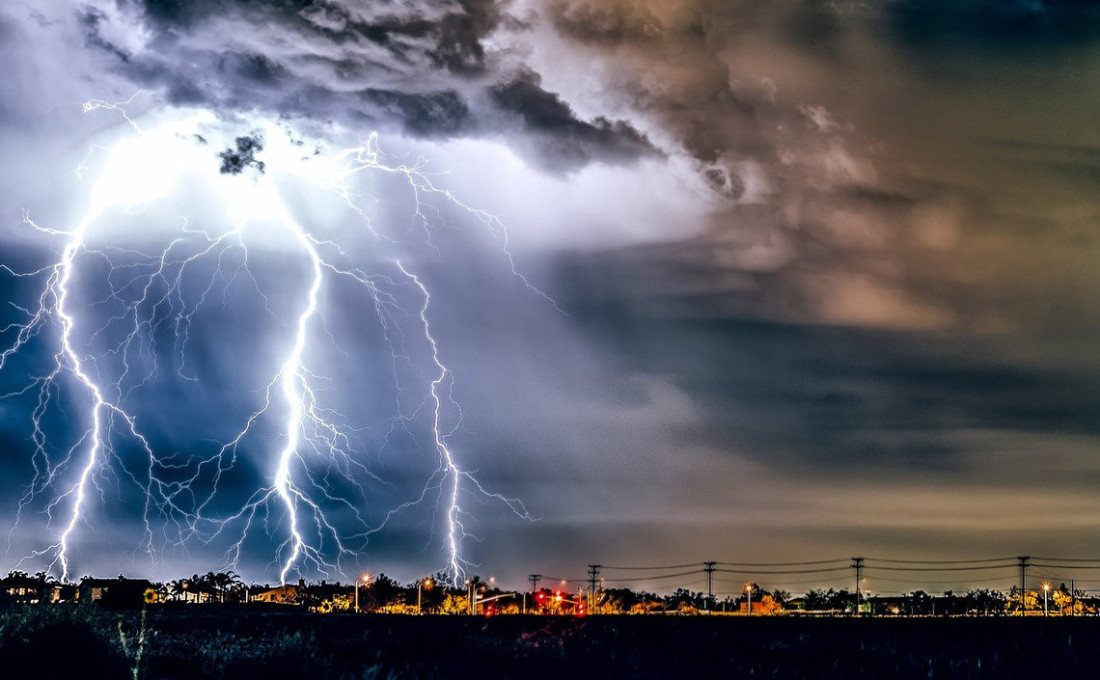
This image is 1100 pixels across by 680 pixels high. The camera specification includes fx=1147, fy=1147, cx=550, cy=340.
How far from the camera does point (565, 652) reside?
988cm

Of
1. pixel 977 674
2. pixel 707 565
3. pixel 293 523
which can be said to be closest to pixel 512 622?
pixel 977 674

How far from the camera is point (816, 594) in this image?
72188 millimetres

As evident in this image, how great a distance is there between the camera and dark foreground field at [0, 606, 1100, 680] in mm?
8367

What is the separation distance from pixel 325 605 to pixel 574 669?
4744 centimetres

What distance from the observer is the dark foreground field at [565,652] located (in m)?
8.37

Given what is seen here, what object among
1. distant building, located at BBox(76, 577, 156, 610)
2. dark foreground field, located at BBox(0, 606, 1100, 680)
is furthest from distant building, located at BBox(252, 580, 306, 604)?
dark foreground field, located at BBox(0, 606, 1100, 680)

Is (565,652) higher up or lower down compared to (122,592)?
lower down

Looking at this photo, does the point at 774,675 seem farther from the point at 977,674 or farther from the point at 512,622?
the point at 512,622

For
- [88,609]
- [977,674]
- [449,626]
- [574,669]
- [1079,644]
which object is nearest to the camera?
[977,674]

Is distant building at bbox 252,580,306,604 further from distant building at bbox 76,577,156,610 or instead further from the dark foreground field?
the dark foreground field

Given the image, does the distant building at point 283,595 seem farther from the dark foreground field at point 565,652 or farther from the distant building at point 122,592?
the dark foreground field at point 565,652

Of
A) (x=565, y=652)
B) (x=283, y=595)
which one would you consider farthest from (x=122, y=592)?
(x=565, y=652)

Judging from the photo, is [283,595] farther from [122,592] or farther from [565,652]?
[565,652]

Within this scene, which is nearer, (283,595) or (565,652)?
(565,652)
